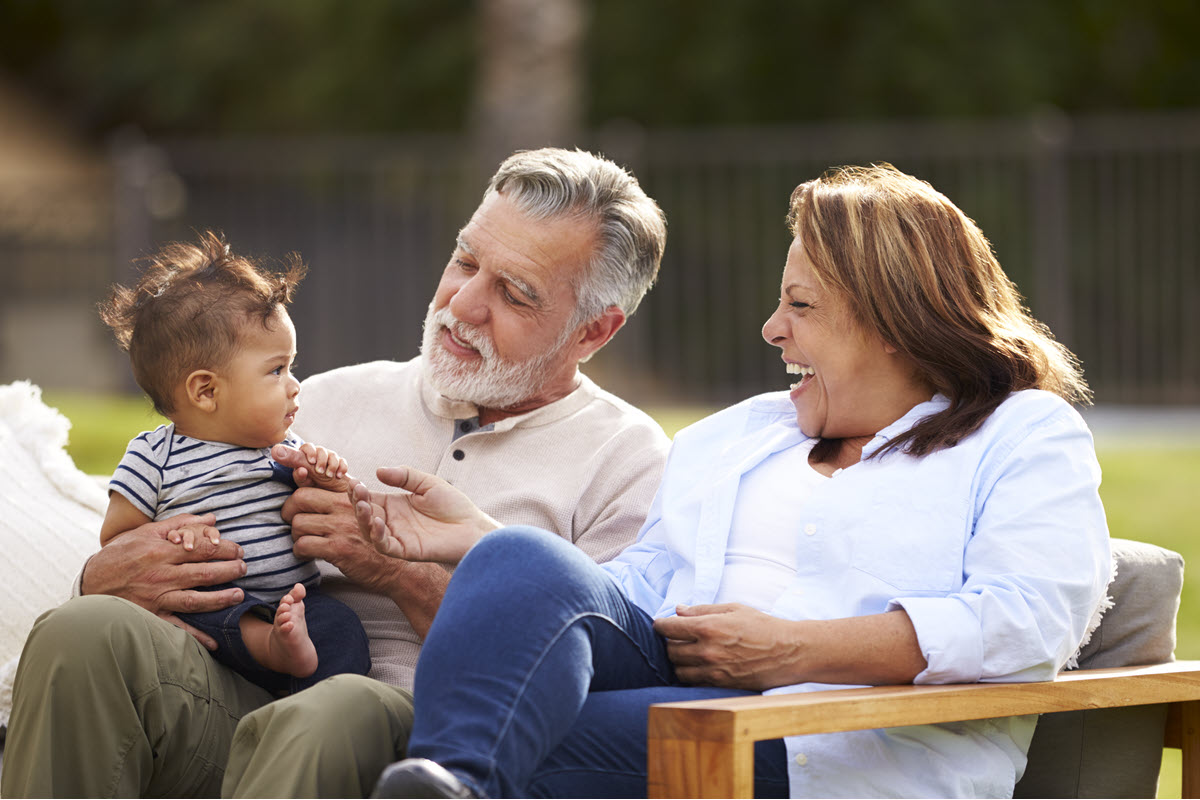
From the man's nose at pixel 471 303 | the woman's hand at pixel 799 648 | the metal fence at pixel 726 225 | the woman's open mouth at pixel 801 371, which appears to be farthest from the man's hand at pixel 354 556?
the metal fence at pixel 726 225

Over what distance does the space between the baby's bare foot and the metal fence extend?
24.4ft

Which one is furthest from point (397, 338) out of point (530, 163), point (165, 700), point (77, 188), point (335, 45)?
point (165, 700)

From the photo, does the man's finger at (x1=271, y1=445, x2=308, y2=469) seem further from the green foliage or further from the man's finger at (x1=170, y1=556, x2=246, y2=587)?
the green foliage

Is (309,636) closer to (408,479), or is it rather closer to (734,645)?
(408,479)

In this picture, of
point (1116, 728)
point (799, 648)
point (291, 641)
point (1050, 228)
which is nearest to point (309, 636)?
point (291, 641)

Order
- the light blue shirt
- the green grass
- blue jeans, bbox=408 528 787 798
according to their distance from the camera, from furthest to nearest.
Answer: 1. the green grass
2. the light blue shirt
3. blue jeans, bbox=408 528 787 798

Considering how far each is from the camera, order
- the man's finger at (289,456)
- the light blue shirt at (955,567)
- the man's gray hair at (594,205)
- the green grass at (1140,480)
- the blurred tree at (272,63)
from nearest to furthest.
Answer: the light blue shirt at (955,567), the man's finger at (289,456), the man's gray hair at (594,205), the green grass at (1140,480), the blurred tree at (272,63)

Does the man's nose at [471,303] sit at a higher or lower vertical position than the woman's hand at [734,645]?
higher

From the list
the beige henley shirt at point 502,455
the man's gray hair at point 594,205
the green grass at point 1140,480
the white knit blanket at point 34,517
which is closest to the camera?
the white knit blanket at point 34,517

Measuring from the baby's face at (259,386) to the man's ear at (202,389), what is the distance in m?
0.02

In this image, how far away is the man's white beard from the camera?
3129mm

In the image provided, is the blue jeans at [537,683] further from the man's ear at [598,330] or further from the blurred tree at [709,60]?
the blurred tree at [709,60]

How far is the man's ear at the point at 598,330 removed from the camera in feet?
10.8

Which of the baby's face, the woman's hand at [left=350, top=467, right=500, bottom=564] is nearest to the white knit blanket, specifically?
the baby's face
